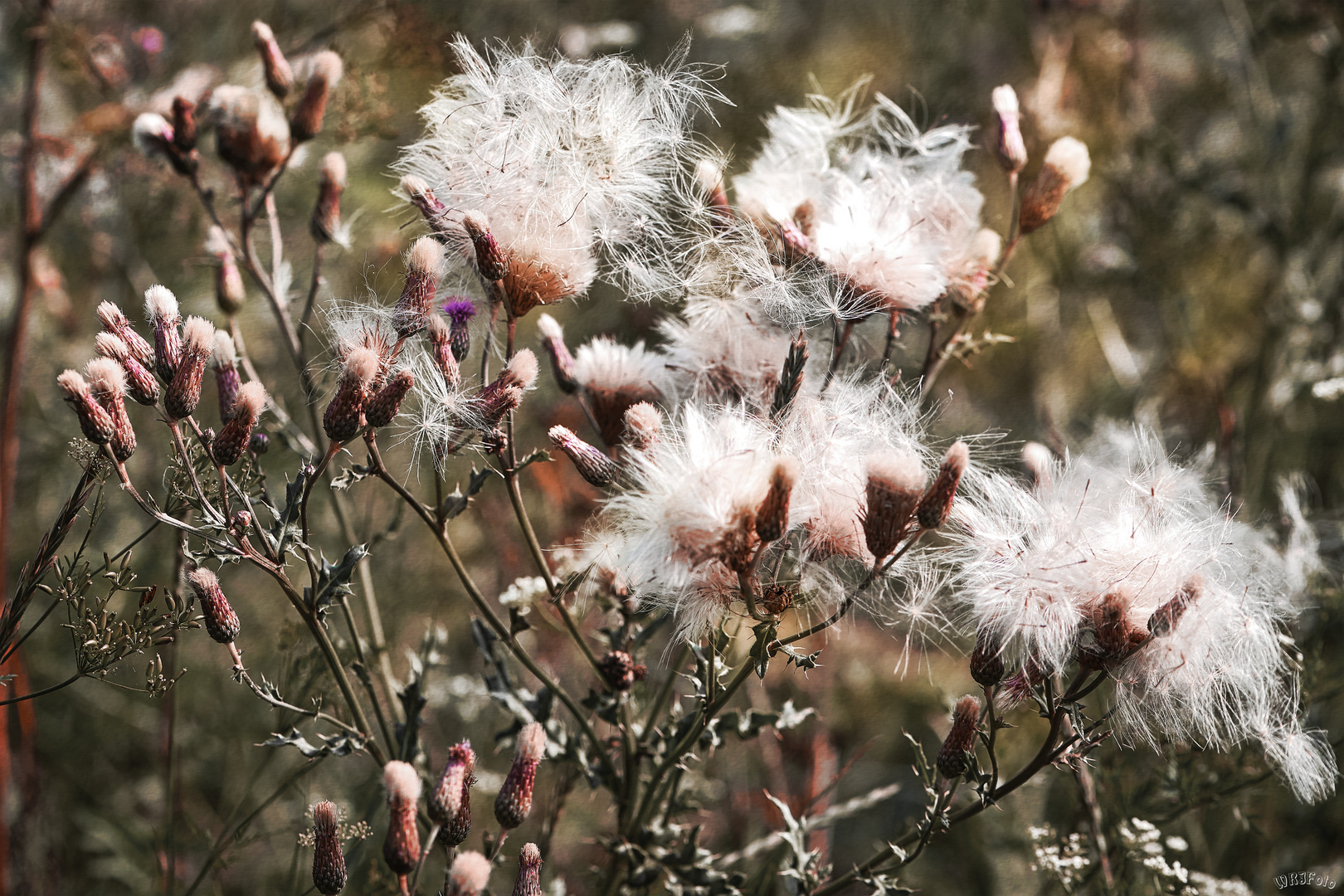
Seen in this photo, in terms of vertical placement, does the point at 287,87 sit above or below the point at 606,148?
above

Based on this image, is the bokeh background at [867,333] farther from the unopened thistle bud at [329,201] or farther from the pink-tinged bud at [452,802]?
the pink-tinged bud at [452,802]

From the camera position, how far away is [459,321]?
1.14m

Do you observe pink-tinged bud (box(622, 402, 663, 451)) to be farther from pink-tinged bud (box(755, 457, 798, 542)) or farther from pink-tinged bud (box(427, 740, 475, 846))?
pink-tinged bud (box(427, 740, 475, 846))

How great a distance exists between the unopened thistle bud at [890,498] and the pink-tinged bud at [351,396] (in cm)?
53

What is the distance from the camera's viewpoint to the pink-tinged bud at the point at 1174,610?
0.97m

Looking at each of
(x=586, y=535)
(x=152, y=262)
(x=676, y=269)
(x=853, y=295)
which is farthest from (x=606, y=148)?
(x=152, y=262)

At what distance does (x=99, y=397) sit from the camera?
92cm

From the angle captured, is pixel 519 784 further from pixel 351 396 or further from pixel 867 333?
pixel 867 333

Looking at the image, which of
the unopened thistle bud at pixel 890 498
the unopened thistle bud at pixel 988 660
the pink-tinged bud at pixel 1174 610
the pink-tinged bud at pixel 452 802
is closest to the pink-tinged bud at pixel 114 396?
the pink-tinged bud at pixel 452 802

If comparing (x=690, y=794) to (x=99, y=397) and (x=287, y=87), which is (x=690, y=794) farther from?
(x=287, y=87)

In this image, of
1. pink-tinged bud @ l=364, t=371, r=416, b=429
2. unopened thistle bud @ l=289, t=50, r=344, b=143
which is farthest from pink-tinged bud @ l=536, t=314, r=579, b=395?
unopened thistle bud @ l=289, t=50, r=344, b=143

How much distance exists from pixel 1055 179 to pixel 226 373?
3.72 ft

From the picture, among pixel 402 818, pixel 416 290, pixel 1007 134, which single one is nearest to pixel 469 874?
pixel 402 818

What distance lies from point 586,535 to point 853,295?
18.1 inches
